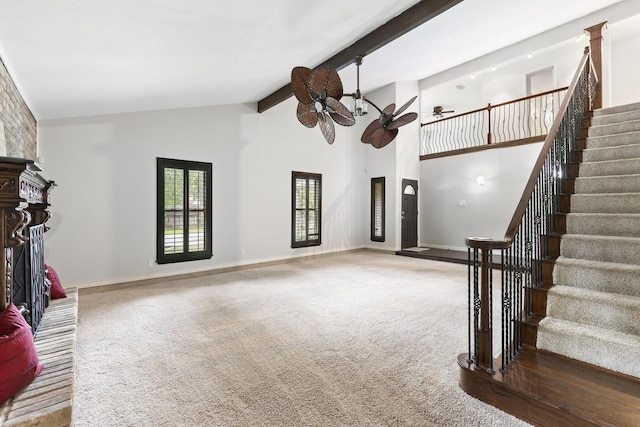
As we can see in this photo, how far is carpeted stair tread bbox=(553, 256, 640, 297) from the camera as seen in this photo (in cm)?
230

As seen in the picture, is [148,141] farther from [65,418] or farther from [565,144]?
[565,144]

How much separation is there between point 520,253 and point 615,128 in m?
3.30

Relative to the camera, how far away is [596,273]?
245 cm

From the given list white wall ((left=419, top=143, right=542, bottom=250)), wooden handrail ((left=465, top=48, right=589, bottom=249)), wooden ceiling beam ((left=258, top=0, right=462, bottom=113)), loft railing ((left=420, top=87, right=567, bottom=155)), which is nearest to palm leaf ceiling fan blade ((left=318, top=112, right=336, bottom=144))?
wooden ceiling beam ((left=258, top=0, right=462, bottom=113))

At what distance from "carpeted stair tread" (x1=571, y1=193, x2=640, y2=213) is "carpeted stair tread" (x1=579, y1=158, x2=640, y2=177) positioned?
1.93 feet

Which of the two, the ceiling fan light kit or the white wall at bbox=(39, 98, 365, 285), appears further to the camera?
the white wall at bbox=(39, 98, 365, 285)

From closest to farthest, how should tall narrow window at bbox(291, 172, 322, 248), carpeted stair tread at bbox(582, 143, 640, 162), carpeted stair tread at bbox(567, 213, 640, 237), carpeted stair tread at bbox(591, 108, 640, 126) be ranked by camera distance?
carpeted stair tread at bbox(567, 213, 640, 237) < carpeted stair tread at bbox(582, 143, 640, 162) < carpeted stair tread at bbox(591, 108, 640, 126) < tall narrow window at bbox(291, 172, 322, 248)

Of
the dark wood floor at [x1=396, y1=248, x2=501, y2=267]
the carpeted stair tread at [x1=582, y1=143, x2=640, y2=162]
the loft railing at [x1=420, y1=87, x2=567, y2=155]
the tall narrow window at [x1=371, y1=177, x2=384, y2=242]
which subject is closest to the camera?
the carpeted stair tread at [x1=582, y1=143, x2=640, y2=162]

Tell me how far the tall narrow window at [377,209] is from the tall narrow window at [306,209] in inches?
74.1

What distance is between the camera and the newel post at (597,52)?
18.2 ft

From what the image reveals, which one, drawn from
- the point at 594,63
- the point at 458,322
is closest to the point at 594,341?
the point at 458,322

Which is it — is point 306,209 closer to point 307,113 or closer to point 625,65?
point 307,113

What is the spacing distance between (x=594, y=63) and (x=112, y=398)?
8.54 meters

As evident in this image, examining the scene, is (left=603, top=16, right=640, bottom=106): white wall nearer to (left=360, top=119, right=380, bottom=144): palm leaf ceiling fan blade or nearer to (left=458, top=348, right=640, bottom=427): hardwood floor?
(left=360, top=119, right=380, bottom=144): palm leaf ceiling fan blade
